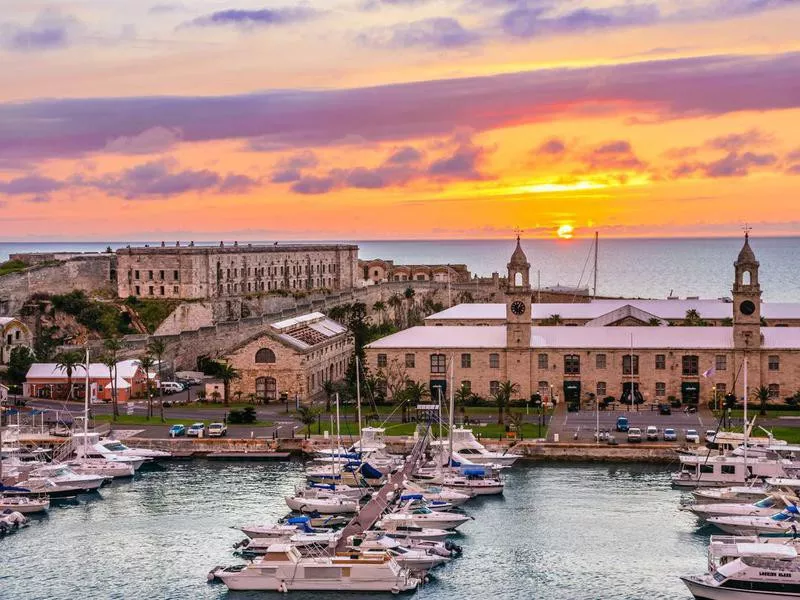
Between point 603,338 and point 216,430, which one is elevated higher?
point 603,338

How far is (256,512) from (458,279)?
106595mm

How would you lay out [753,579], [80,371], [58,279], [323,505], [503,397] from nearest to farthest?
[753,579]
[323,505]
[503,397]
[80,371]
[58,279]

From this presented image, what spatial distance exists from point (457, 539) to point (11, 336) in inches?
2121

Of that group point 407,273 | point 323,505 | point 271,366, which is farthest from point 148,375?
point 407,273

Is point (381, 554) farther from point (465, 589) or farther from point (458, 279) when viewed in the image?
point (458, 279)

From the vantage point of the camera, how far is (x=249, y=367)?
8994 cm

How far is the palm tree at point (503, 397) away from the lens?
264ft

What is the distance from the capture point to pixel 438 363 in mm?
89750

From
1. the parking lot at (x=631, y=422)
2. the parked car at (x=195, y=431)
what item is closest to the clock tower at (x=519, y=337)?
the parking lot at (x=631, y=422)

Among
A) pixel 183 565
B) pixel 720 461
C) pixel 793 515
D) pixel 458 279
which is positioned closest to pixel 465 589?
pixel 183 565

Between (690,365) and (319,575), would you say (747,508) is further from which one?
(690,365)

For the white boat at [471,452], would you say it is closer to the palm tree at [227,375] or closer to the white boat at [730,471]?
the white boat at [730,471]

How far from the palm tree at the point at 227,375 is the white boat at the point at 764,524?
39261 mm

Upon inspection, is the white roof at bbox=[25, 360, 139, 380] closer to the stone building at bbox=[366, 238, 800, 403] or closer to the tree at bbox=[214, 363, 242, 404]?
the tree at bbox=[214, 363, 242, 404]
